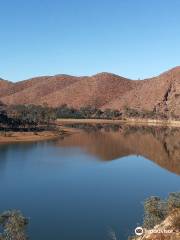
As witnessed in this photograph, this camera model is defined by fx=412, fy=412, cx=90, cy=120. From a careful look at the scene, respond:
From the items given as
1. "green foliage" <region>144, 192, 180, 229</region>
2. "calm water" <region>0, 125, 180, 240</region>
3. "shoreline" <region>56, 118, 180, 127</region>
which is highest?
"shoreline" <region>56, 118, 180, 127</region>

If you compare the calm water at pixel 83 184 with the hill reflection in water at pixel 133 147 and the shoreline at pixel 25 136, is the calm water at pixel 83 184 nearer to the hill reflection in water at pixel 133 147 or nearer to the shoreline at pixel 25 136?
the hill reflection in water at pixel 133 147

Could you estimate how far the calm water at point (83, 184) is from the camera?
3153cm

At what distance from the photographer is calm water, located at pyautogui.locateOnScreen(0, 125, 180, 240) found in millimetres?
31531

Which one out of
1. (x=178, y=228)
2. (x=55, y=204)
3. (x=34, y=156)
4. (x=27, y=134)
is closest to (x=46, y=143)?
(x=27, y=134)

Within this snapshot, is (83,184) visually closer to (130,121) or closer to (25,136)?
(25,136)

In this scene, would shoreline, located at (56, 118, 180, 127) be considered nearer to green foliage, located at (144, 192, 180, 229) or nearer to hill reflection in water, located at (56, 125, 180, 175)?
hill reflection in water, located at (56, 125, 180, 175)

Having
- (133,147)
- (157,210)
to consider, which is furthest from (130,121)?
(157,210)

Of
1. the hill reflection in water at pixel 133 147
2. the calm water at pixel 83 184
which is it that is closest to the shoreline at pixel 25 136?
the hill reflection in water at pixel 133 147

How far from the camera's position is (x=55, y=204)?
37406 millimetres

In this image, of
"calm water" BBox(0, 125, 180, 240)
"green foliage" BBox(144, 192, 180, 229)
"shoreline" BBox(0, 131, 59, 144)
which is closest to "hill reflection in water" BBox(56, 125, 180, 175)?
"calm water" BBox(0, 125, 180, 240)

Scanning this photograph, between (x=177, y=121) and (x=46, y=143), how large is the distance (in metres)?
95.6

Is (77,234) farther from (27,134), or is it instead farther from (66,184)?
(27,134)

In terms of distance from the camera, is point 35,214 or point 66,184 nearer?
point 35,214

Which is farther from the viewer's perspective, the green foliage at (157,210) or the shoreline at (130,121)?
the shoreline at (130,121)
